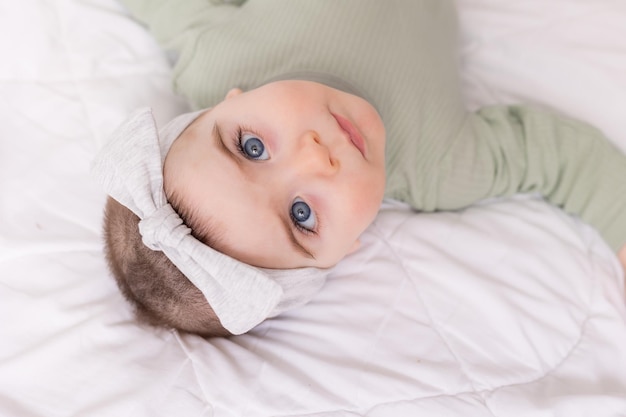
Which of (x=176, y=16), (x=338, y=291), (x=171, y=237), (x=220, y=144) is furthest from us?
(x=176, y=16)

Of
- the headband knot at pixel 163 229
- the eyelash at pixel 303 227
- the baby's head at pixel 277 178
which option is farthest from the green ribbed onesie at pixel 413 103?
the headband knot at pixel 163 229

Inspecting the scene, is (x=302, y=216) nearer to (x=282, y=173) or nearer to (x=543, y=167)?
(x=282, y=173)

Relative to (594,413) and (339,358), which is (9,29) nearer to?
(339,358)

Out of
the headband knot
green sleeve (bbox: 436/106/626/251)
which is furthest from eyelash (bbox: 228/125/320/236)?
green sleeve (bbox: 436/106/626/251)

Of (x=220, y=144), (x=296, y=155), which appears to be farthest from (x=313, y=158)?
(x=220, y=144)

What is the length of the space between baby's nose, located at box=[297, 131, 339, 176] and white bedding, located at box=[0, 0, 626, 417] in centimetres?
24

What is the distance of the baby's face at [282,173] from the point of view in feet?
2.72

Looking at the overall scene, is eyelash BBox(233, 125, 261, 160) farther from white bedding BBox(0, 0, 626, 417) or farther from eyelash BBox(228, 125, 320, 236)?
white bedding BBox(0, 0, 626, 417)

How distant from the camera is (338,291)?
1.01 meters

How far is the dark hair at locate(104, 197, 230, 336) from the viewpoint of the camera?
861 millimetres

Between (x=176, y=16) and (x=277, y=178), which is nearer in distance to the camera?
(x=277, y=178)

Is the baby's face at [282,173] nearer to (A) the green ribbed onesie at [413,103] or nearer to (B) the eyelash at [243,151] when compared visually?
(B) the eyelash at [243,151]

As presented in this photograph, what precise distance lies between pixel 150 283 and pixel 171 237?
5.9 inches

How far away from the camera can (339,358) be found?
93cm
